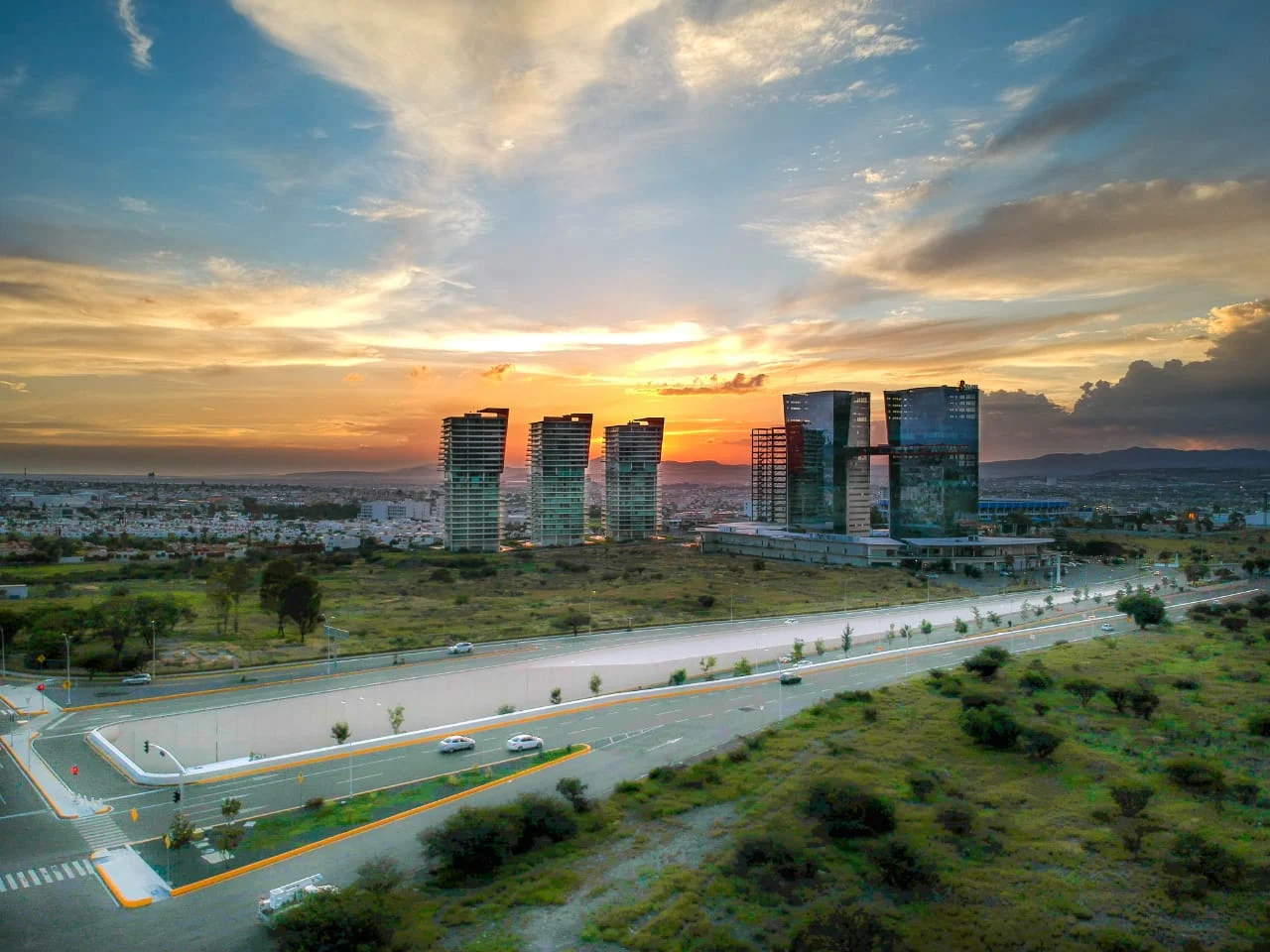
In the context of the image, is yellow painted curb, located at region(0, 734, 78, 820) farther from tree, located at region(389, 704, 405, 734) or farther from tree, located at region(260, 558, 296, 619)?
tree, located at region(260, 558, 296, 619)

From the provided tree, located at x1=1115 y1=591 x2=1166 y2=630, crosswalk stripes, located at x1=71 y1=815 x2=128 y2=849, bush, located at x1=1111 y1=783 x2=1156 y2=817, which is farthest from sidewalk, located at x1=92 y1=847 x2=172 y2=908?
tree, located at x1=1115 y1=591 x2=1166 y2=630

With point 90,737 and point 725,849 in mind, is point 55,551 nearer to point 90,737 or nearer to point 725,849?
point 90,737

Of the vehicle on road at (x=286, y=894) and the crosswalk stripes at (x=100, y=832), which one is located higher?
the vehicle on road at (x=286, y=894)

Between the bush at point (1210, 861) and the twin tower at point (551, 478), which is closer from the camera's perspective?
the bush at point (1210, 861)

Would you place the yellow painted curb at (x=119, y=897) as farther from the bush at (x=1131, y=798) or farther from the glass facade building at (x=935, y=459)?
the glass facade building at (x=935, y=459)

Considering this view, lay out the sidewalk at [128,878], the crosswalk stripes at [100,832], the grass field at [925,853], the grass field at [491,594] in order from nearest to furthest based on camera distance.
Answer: the grass field at [925,853], the sidewalk at [128,878], the crosswalk stripes at [100,832], the grass field at [491,594]

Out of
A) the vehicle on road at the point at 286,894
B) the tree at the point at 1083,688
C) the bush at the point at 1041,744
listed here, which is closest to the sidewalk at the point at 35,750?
the vehicle on road at the point at 286,894

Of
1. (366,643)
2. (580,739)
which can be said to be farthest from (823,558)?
(580,739)

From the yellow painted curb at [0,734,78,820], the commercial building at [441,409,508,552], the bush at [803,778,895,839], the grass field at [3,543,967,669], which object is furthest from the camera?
the commercial building at [441,409,508,552]
